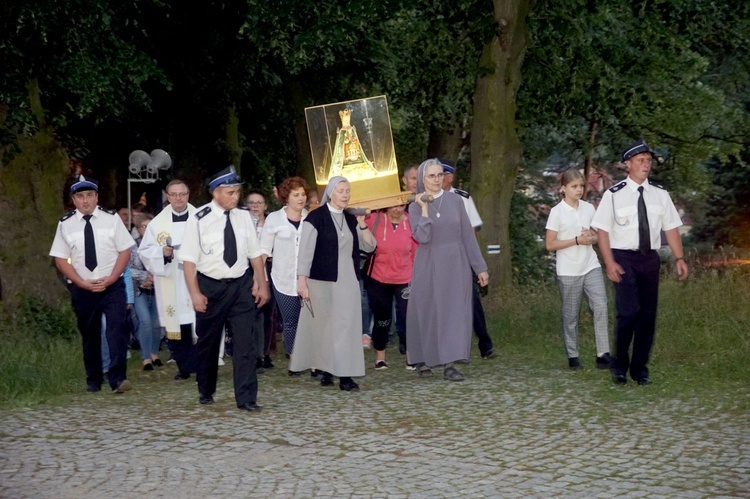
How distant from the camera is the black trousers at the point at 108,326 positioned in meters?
11.7

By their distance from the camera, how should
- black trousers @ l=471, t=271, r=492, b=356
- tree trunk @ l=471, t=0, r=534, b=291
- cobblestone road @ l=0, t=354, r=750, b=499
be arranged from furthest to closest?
tree trunk @ l=471, t=0, r=534, b=291 < black trousers @ l=471, t=271, r=492, b=356 < cobblestone road @ l=0, t=354, r=750, b=499

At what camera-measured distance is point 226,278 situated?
1036 centimetres

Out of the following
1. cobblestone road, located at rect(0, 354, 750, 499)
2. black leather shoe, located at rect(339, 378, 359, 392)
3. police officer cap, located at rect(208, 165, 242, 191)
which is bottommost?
cobblestone road, located at rect(0, 354, 750, 499)

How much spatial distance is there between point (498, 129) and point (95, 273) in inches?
346

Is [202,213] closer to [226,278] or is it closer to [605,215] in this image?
[226,278]

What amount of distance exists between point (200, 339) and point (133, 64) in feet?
32.4

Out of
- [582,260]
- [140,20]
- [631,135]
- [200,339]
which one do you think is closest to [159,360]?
[200,339]

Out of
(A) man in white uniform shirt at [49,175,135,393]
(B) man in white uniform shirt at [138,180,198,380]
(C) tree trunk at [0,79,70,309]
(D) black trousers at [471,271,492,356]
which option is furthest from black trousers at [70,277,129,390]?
(C) tree trunk at [0,79,70,309]

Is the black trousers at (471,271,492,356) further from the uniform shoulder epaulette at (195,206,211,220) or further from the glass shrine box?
the uniform shoulder epaulette at (195,206,211,220)

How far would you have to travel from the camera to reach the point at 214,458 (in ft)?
26.8

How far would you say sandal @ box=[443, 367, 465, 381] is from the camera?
473 inches

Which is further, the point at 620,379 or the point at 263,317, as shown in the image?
the point at 263,317

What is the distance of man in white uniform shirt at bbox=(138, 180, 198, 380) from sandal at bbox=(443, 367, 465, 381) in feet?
8.85

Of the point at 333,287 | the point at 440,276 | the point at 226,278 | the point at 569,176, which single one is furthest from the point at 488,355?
the point at 226,278
